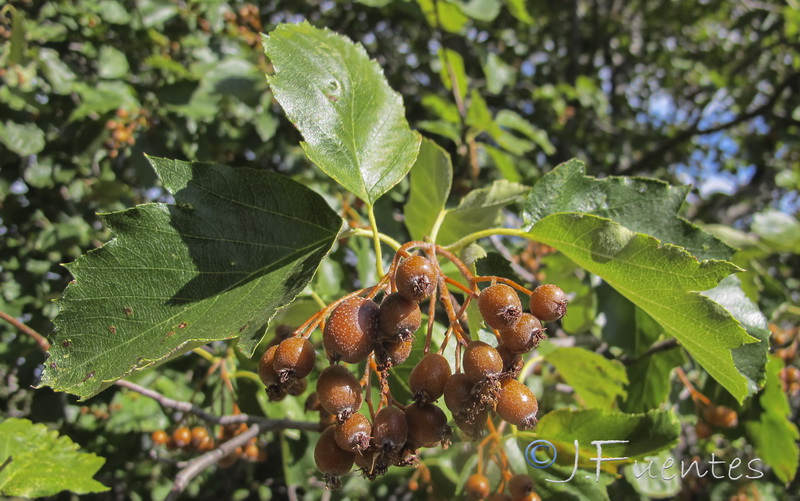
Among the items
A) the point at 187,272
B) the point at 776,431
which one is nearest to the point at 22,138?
the point at 187,272

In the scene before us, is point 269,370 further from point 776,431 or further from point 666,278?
point 776,431

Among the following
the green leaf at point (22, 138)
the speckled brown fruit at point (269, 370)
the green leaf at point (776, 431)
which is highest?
the speckled brown fruit at point (269, 370)

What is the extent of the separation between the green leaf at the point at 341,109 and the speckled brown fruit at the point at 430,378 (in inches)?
18.2

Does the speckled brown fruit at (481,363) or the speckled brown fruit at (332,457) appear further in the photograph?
the speckled brown fruit at (332,457)

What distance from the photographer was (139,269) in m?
1.29

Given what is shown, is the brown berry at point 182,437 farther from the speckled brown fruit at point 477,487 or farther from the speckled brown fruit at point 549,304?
the speckled brown fruit at point 549,304

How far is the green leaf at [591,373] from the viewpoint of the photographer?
1921mm

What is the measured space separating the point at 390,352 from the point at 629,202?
0.91 m

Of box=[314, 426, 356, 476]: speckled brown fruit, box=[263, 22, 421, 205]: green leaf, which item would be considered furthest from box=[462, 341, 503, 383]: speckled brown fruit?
box=[263, 22, 421, 205]: green leaf

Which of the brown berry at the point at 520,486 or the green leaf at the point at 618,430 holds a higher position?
the green leaf at the point at 618,430

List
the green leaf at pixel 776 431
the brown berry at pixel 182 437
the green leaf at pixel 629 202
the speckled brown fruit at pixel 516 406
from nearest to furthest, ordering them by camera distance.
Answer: the speckled brown fruit at pixel 516 406 → the green leaf at pixel 629 202 → the green leaf at pixel 776 431 → the brown berry at pixel 182 437

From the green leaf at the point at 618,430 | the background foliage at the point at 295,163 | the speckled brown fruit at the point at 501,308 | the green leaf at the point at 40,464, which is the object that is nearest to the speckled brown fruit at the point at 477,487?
the background foliage at the point at 295,163

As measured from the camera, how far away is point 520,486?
1.66m

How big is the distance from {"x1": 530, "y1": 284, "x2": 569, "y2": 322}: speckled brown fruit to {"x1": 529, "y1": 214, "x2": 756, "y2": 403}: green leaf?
19cm
